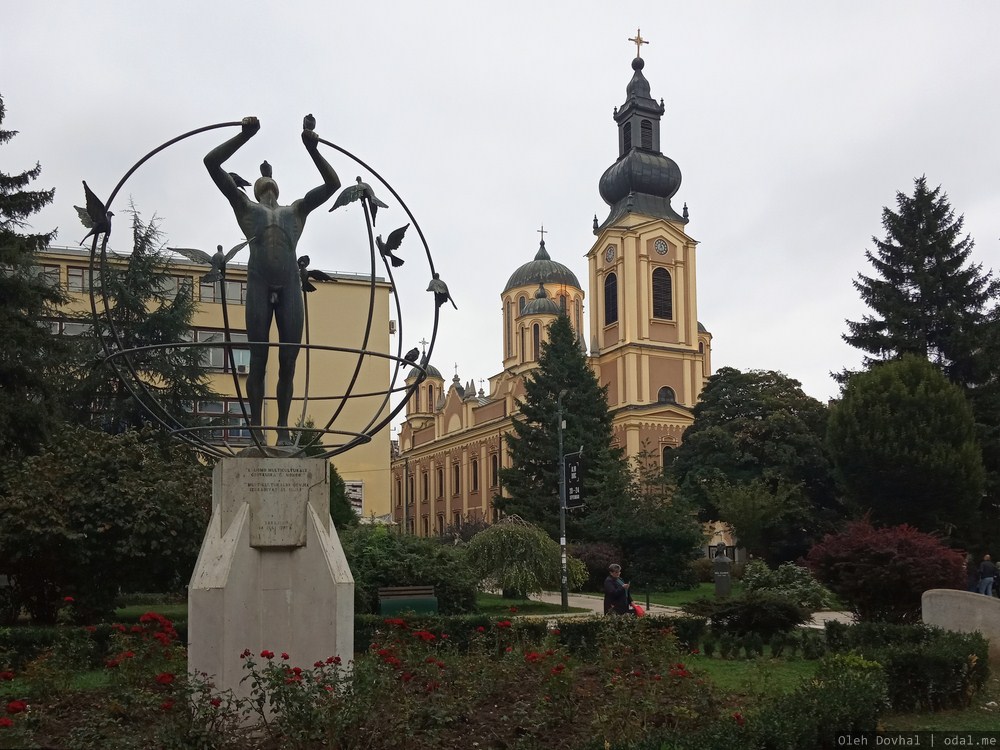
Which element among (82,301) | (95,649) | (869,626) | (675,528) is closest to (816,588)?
(675,528)

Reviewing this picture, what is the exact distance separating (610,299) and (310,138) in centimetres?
5801

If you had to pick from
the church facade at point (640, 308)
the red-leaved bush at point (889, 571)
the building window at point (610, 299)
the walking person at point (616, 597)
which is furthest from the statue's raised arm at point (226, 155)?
the building window at point (610, 299)

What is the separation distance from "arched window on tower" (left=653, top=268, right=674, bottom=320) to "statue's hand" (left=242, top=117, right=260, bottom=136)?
56.2 m

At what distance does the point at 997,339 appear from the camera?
35531mm

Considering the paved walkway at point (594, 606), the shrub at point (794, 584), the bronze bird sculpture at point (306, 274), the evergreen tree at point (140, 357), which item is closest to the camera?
the bronze bird sculpture at point (306, 274)

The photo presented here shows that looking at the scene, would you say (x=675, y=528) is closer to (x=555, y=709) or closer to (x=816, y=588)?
(x=816, y=588)

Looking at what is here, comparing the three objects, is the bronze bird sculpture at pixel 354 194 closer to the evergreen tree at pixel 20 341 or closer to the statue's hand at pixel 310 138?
the statue's hand at pixel 310 138

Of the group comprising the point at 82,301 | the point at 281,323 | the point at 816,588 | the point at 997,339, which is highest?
the point at 82,301

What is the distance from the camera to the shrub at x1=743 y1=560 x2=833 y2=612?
24688 millimetres

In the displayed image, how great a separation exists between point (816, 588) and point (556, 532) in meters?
15.7

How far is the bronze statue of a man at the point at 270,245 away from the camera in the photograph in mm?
8773

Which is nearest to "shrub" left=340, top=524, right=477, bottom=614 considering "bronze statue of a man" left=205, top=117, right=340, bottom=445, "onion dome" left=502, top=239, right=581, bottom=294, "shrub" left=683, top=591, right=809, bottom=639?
"shrub" left=683, top=591, right=809, bottom=639

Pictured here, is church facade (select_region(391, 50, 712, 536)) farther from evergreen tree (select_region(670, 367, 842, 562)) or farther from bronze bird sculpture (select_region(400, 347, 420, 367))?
bronze bird sculpture (select_region(400, 347, 420, 367))

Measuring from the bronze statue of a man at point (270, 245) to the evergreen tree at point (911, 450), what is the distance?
85.6 feet
